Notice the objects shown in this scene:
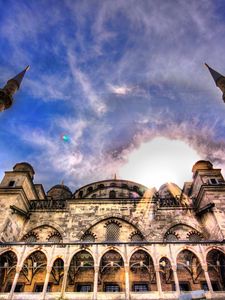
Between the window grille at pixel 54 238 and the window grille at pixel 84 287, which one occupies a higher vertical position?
the window grille at pixel 54 238

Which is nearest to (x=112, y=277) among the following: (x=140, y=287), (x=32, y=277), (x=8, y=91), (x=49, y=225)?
(x=140, y=287)

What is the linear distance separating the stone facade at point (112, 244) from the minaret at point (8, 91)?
6.17 meters

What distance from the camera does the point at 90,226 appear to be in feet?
53.9

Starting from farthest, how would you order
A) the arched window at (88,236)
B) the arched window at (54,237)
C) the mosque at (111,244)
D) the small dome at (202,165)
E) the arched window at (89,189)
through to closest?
the arched window at (89,189)
the small dome at (202,165)
the arched window at (54,237)
the arched window at (88,236)
the mosque at (111,244)

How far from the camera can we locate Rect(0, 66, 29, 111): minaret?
797 inches

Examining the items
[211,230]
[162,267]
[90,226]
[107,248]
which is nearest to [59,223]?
[90,226]

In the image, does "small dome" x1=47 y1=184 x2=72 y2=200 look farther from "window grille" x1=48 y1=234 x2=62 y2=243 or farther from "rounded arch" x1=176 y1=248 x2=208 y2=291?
"rounded arch" x1=176 y1=248 x2=208 y2=291

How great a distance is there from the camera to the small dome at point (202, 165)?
64.6 feet

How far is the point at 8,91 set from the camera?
20859 mm

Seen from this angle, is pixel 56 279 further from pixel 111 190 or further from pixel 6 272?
pixel 111 190

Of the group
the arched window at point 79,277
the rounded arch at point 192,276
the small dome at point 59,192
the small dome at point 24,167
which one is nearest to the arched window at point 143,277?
the rounded arch at point 192,276

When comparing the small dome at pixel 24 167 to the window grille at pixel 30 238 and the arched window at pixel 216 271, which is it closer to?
the window grille at pixel 30 238

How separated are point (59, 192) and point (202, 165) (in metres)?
17.3

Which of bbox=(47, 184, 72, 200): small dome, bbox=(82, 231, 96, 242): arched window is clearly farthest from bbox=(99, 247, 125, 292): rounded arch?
bbox=(47, 184, 72, 200): small dome
